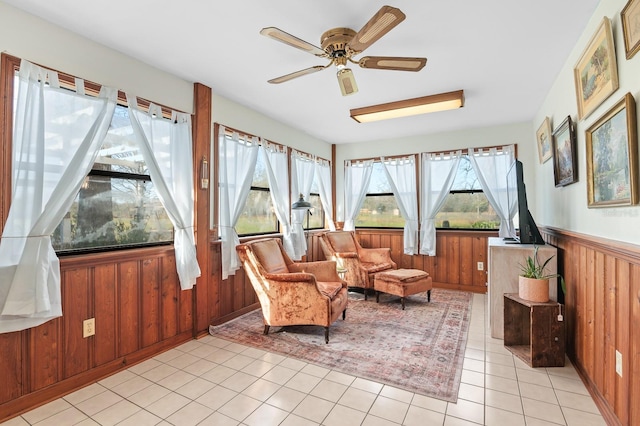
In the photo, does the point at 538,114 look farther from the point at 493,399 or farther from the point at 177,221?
the point at 177,221

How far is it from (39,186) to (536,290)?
3.84 metres

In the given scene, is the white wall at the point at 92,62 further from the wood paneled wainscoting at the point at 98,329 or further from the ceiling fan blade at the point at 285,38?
the ceiling fan blade at the point at 285,38

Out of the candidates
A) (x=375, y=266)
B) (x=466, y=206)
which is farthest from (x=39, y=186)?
(x=466, y=206)

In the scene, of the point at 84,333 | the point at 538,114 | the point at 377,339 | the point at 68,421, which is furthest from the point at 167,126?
the point at 538,114

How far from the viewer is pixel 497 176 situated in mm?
4590

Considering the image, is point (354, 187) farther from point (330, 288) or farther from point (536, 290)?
point (536, 290)

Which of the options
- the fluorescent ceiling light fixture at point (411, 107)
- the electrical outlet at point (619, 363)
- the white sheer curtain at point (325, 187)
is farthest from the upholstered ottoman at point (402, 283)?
the electrical outlet at point (619, 363)

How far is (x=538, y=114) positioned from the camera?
13.0 feet

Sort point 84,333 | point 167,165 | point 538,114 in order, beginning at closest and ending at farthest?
1. point 84,333
2. point 167,165
3. point 538,114

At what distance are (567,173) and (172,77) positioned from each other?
12.3 ft

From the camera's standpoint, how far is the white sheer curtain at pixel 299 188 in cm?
443

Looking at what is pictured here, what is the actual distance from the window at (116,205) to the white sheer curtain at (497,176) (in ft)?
14.6

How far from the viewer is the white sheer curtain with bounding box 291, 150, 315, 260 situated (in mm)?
4426

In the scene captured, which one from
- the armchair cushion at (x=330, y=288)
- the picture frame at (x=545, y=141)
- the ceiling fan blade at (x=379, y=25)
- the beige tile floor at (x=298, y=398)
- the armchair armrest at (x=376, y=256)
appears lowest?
the beige tile floor at (x=298, y=398)
